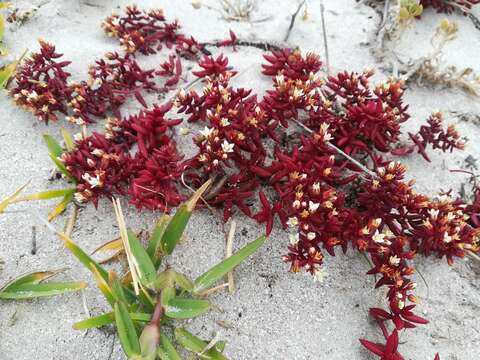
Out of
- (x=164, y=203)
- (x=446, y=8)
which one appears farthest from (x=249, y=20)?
(x=164, y=203)

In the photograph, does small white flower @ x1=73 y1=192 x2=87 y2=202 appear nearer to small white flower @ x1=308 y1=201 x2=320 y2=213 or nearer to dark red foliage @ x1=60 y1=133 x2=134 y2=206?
dark red foliage @ x1=60 y1=133 x2=134 y2=206

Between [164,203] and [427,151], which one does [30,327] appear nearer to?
[164,203]

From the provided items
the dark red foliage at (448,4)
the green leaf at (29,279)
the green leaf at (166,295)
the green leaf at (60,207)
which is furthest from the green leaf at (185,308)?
the dark red foliage at (448,4)

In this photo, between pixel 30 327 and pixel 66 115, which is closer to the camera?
pixel 30 327

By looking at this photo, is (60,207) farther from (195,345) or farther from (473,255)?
(473,255)

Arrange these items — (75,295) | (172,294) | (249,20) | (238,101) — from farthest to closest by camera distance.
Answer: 1. (249,20)
2. (238,101)
3. (75,295)
4. (172,294)

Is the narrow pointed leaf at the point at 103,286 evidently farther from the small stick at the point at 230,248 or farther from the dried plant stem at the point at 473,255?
the dried plant stem at the point at 473,255

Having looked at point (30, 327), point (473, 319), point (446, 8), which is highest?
point (446, 8)
